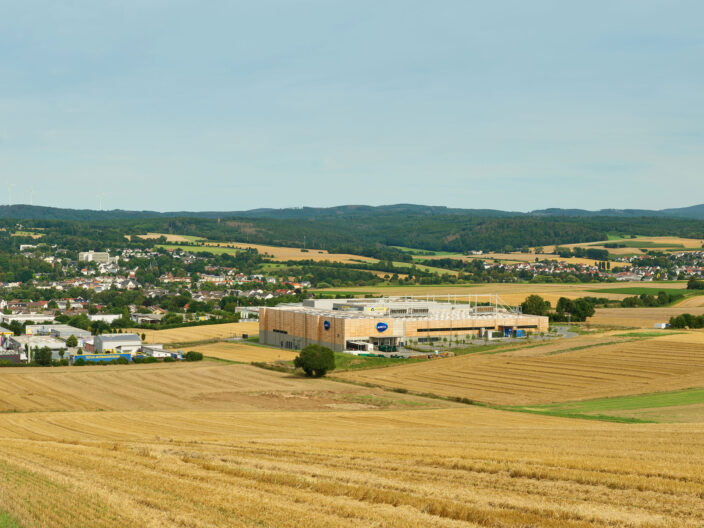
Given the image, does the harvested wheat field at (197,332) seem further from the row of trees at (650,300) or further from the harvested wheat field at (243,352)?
the row of trees at (650,300)

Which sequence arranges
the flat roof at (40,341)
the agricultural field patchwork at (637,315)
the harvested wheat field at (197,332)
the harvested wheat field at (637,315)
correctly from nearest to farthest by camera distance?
1. the flat roof at (40,341)
2. the agricultural field patchwork at (637,315)
3. the harvested wheat field at (637,315)
4. the harvested wheat field at (197,332)

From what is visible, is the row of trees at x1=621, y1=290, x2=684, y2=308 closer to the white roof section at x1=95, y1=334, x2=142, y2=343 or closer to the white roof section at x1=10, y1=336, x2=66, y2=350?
the white roof section at x1=95, y1=334, x2=142, y2=343

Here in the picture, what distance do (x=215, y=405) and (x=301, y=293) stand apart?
356 ft

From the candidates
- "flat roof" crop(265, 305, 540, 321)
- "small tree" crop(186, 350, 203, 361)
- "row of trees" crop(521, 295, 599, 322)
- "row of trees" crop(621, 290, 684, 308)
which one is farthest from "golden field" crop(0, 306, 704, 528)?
"row of trees" crop(621, 290, 684, 308)

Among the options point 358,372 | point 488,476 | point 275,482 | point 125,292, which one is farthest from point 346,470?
point 125,292

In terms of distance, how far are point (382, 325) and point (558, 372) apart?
29990 millimetres

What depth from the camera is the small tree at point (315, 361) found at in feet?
232

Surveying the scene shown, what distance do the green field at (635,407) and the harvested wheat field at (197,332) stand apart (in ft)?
225

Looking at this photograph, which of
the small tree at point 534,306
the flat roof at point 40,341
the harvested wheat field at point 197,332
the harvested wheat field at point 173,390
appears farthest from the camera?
the small tree at point 534,306

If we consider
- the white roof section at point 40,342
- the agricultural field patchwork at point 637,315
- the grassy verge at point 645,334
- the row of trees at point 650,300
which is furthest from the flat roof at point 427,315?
the row of trees at point 650,300

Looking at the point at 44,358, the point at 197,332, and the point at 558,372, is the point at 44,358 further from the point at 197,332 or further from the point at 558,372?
the point at 558,372

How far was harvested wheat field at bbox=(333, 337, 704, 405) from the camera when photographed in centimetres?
5878

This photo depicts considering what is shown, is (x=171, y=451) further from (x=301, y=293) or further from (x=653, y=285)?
(x=653, y=285)

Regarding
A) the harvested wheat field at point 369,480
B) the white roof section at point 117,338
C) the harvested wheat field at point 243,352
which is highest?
the harvested wheat field at point 369,480
